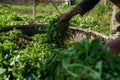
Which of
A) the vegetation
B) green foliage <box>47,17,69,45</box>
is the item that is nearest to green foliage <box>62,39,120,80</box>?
the vegetation

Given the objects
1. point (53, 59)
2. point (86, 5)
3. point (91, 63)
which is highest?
point (86, 5)

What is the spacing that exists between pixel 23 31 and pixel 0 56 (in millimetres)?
2071

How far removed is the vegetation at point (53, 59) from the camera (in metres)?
2.26

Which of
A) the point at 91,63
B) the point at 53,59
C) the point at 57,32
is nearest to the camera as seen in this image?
the point at 91,63

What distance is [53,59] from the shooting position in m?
3.27

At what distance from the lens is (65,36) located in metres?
5.29

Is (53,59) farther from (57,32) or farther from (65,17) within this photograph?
(57,32)

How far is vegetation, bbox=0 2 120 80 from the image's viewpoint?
226cm

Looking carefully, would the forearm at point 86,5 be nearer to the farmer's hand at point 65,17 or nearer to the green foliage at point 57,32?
the farmer's hand at point 65,17

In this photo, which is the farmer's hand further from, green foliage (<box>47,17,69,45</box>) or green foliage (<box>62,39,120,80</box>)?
green foliage (<box>62,39,120,80</box>)

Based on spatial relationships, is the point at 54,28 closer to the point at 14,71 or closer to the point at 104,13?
the point at 14,71

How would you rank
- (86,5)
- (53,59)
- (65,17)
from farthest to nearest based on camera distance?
(65,17) → (86,5) → (53,59)

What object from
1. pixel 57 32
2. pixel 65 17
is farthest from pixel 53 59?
pixel 57 32

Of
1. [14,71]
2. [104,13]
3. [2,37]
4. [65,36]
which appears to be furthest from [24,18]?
[14,71]
